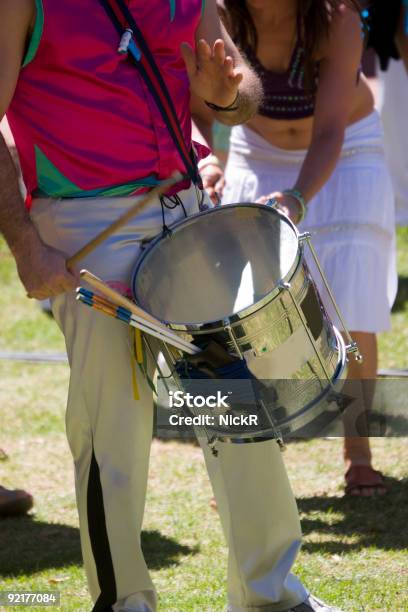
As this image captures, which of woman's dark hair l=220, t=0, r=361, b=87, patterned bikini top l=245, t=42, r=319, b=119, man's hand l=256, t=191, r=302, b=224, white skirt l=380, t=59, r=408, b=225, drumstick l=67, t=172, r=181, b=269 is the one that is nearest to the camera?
drumstick l=67, t=172, r=181, b=269

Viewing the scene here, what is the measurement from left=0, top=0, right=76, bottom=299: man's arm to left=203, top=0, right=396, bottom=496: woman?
1.37m

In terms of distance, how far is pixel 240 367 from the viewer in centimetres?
251

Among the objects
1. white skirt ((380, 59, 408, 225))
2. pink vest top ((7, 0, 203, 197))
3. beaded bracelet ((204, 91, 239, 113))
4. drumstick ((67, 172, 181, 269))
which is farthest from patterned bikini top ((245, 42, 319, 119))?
white skirt ((380, 59, 408, 225))

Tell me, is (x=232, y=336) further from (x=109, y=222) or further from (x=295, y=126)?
(x=295, y=126)

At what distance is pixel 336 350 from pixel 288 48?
1486mm

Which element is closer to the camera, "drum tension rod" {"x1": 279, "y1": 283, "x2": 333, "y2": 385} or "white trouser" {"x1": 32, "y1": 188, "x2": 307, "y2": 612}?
"drum tension rod" {"x1": 279, "y1": 283, "x2": 333, "y2": 385}

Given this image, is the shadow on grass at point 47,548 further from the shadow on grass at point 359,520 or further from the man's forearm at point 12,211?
the man's forearm at point 12,211

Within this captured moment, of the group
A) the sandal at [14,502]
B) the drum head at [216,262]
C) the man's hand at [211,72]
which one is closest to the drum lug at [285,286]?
the drum head at [216,262]

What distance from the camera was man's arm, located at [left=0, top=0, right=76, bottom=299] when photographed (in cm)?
249

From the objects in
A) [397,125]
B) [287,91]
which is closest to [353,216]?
[287,91]

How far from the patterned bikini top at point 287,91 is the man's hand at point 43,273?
4.85ft

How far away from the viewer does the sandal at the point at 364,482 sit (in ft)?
12.9

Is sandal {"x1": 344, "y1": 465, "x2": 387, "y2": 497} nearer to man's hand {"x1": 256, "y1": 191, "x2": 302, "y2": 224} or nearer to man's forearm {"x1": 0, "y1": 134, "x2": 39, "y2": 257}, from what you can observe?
man's hand {"x1": 256, "y1": 191, "x2": 302, "y2": 224}

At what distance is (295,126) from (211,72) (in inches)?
54.1
